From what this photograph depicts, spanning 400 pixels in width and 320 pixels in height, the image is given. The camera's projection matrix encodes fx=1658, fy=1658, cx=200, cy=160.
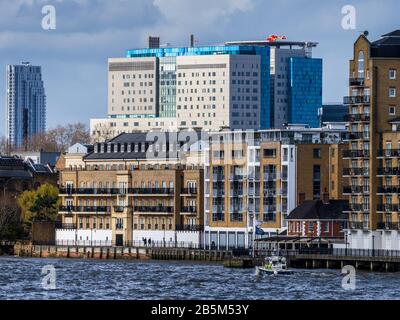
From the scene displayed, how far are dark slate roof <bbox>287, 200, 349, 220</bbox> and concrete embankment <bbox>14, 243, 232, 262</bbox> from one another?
7700 mm

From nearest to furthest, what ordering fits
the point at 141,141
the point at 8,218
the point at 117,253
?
the point at 117,253 → the point at 8,218 → the point at 141,141

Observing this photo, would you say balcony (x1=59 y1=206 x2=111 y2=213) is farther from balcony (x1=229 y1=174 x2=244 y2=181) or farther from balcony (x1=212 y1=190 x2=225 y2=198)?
balcony (x1=229 y1=174 x2=244 y2=181)

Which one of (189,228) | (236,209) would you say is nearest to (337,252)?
(236,209)

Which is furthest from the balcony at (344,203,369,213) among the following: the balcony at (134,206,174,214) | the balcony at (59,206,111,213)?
the balcony at (59,206,111,213)

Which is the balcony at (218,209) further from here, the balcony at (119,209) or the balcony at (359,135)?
the balcony at (359,135)

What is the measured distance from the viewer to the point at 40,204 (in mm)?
174375

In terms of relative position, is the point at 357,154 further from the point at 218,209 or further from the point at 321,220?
the point at 218,209

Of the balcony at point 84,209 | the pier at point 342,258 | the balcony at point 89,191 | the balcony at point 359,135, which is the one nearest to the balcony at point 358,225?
the pier at point 342,258

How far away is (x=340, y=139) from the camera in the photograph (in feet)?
482

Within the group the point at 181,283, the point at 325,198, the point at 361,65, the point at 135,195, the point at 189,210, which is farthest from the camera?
the point at 135,195

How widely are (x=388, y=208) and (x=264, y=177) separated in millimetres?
23073
